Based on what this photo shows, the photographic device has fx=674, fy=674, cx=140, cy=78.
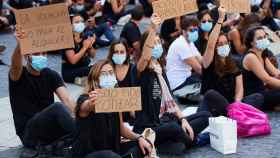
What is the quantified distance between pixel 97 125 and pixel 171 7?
204 cm

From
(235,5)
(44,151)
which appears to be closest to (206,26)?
(235,5)

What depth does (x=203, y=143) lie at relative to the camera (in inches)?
265

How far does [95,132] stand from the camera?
557 centimetres

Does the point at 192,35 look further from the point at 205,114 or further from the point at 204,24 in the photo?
the point at 205,114

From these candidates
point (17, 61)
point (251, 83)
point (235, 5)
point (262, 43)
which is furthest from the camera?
point (235, 5)

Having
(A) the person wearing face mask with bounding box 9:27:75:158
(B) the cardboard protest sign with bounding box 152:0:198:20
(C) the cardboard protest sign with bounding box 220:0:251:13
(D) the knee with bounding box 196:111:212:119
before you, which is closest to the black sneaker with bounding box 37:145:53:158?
(A) the person wearing face mask with bounding box 9:27:75:158

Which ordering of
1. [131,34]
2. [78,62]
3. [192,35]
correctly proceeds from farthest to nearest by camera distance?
[131,34] → [78,62] → [192,35]

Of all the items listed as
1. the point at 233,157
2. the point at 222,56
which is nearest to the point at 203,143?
the point at 233,157

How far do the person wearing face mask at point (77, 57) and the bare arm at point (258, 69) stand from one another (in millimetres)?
2714

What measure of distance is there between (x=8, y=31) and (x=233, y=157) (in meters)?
8.38

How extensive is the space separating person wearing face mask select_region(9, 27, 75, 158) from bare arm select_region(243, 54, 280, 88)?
2246 millimetres

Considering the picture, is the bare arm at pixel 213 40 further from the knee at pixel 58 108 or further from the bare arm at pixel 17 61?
the bare arm at pixel 17 61

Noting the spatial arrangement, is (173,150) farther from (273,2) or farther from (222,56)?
(273,2)

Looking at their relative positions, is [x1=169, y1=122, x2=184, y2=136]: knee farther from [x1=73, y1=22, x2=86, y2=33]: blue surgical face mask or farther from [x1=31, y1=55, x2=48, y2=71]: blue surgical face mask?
[x1=73, y1=22, x2=86, y2=33]: blue surgical face mask
